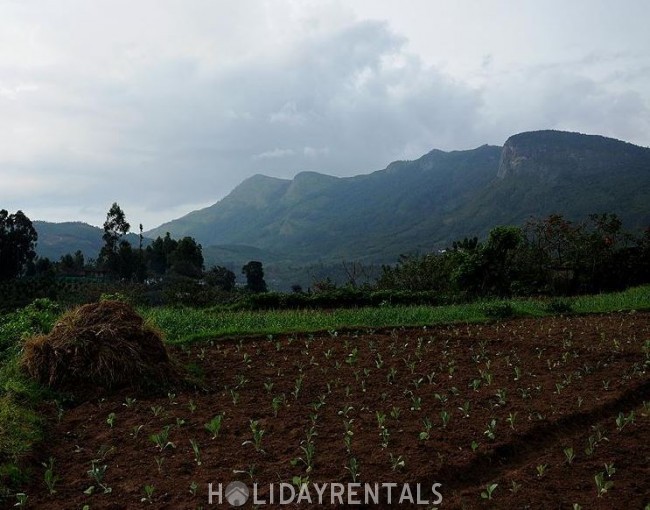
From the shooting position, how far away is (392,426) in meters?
6.20

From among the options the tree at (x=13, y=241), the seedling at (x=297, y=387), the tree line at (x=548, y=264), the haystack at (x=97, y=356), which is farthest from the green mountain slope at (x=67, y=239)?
the seedling at (x=297, y=387)

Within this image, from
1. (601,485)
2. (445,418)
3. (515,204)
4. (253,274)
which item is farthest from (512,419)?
(515,204)

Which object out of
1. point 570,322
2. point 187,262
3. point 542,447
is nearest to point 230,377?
point 542,447

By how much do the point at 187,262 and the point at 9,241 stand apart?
12.0m

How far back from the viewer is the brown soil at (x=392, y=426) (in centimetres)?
488

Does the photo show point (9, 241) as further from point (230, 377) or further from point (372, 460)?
point (372, 460)

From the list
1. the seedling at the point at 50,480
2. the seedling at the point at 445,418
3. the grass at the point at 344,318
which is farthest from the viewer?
the grass at the point at 344,318

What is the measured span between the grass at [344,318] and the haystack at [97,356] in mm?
2776

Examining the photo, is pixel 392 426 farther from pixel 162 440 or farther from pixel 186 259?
pixel 186 259

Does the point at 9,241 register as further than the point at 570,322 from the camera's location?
Yes

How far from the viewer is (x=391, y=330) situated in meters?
12.2

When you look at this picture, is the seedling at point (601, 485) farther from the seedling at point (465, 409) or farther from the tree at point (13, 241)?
the tree at point (13, 241)

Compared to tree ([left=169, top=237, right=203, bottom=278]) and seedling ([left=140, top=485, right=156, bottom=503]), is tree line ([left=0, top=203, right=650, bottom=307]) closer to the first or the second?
tree ([left=169, top=237, right=203, bottom=278])

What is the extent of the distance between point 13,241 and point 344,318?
3339 cm
